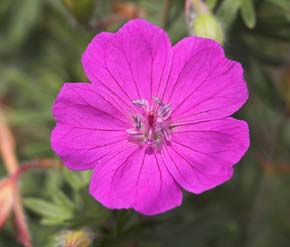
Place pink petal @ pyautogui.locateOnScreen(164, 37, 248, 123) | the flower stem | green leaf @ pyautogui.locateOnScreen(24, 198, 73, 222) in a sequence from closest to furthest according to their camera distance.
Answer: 1. pink petal @ pyautogui.locateOnScreen(164, 37, 248, 123)
2. green leaf @ pyautogui.locateOnScreen(24, 198, 73, 222)
3. the flower stem

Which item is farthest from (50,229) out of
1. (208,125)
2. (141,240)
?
(208,125)

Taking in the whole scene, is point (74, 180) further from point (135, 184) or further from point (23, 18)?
point (23, 18)

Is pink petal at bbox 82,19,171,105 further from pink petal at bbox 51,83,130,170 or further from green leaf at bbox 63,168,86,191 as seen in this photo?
green leaf at bbox 63,168,86,191

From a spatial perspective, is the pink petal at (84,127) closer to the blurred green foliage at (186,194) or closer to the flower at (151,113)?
the flower at (151,113)

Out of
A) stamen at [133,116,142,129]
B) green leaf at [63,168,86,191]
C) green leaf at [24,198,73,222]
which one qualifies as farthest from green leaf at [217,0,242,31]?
green leaf at [24,198,73,222]

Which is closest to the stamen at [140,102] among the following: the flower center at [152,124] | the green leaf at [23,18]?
the flower center at [152,124]

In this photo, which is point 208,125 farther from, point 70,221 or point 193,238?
point 193,238
